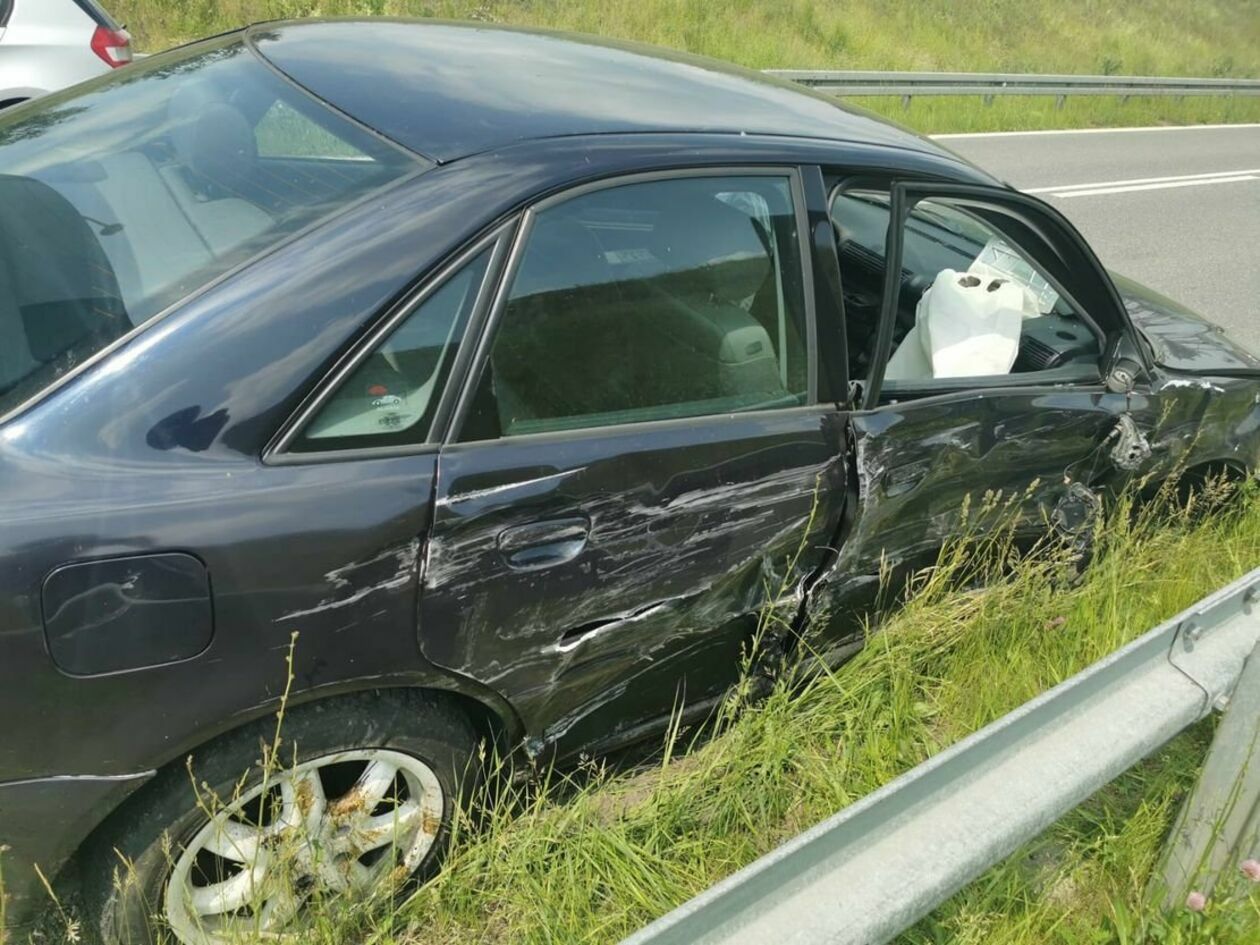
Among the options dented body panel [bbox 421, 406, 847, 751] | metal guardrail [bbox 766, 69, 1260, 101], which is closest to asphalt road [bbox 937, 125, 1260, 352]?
metal guardrail [bbox 766, 69, 1260, 101]

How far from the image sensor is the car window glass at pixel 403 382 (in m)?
1.91

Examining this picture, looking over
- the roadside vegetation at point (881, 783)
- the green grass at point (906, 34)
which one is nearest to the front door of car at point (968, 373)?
the roadside vegetation at point (881, 783)

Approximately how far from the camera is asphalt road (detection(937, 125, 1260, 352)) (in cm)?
832

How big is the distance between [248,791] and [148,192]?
1232mm

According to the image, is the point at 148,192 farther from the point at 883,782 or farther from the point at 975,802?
the point at 883,782

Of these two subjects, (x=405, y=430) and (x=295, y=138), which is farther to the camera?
(x=295, y=138)

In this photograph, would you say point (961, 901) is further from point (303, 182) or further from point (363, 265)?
point (303, 182)

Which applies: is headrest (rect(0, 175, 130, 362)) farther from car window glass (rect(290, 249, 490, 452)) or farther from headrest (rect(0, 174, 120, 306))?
car window glass (rect(290, 249, 490, 452))

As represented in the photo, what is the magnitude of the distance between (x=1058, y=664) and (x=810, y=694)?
0.80 metres

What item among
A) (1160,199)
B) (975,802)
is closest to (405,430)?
(975,802)

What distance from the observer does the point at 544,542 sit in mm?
2105

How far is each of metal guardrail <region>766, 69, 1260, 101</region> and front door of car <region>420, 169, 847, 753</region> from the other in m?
7.08

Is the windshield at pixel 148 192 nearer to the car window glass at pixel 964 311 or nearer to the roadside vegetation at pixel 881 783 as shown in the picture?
the roadside vegetation at pixel 881 783

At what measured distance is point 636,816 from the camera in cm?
245
